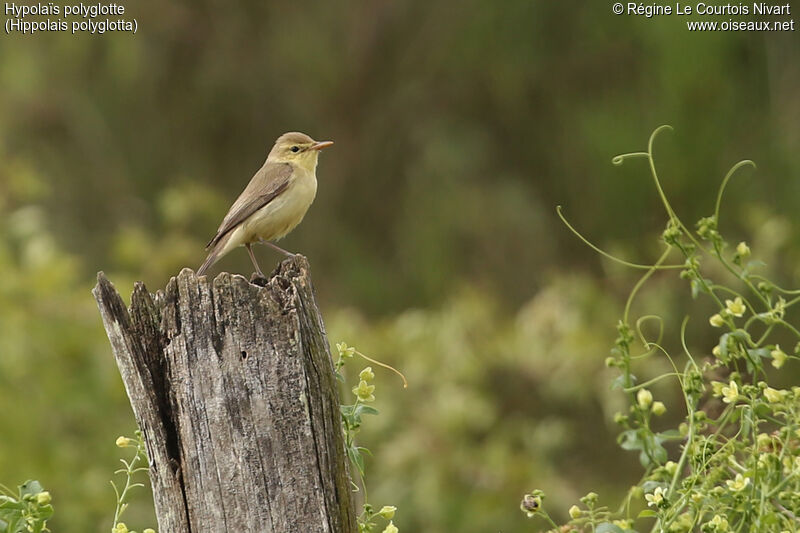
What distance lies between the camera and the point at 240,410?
2348 millimetres

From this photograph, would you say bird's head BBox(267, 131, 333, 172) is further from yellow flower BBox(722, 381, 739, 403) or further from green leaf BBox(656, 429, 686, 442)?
yellow flower BBox(722, 381, 739, 403)

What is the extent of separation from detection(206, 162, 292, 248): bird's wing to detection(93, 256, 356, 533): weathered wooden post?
76.7 inches

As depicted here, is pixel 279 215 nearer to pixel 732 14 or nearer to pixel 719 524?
pixel 719 524

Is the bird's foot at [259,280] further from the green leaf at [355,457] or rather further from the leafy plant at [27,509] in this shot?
the leafy plant at [27,509]

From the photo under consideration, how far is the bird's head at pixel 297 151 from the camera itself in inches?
187

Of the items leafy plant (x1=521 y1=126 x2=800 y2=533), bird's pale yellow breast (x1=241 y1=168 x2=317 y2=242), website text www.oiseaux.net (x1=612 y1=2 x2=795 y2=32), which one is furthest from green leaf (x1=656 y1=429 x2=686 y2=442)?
website text www.oiseaux.net (x1=612 y1=2 x2=795 y2=32)

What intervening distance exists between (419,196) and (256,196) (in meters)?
4.94

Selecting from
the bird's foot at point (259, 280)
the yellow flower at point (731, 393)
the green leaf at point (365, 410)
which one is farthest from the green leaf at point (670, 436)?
the bird's foot at point (259, 280)

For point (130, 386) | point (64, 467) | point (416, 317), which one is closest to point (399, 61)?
point (416, 317)

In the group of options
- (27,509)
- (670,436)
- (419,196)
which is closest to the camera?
(27,509)

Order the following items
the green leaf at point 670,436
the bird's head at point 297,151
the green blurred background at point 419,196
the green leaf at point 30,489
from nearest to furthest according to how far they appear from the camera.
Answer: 1. the green leaf at point 30,489
2. the green leaf at point 670,436
3. the bird's head at point 297,151
4. the green blurred background at point 419,196

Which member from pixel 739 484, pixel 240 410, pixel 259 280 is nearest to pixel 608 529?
pixel 739 484

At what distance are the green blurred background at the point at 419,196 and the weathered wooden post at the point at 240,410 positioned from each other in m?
4.95

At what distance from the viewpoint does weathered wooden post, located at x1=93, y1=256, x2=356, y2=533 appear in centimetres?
234
